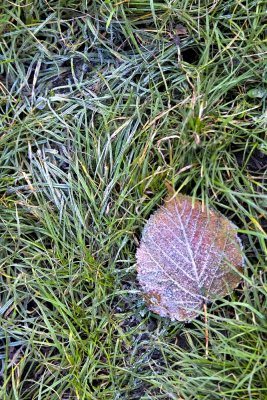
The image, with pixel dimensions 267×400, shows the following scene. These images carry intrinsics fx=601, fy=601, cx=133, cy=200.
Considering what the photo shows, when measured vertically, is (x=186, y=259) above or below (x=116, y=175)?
below

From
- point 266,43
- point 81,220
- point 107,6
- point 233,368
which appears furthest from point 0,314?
point 266,43

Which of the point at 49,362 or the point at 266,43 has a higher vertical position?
the point at 266,43

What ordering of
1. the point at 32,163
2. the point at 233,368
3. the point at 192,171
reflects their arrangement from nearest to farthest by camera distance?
the point at 233,368 → the point at 192,171 → the point at 32,163

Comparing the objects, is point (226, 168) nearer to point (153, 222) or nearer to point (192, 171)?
point (192, 171)
